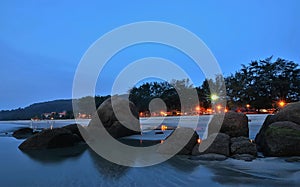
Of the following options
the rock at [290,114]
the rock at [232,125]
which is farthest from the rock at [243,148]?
the rock at [290,114]

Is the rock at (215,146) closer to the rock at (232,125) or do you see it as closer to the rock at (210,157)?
the rock at (210,157)

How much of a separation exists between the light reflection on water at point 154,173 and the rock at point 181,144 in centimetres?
48

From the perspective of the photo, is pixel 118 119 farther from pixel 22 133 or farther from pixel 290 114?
pixel 290 114

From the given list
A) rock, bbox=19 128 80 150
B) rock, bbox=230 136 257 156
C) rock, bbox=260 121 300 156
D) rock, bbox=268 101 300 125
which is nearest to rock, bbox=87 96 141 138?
rock, bbox=19 128 80 150

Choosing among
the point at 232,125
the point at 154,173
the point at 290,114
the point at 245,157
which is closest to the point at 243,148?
the point at 245,157

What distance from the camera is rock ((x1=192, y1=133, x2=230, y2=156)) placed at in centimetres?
697

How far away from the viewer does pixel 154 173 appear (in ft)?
17.5

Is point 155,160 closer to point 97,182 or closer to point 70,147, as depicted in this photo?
point 97,182

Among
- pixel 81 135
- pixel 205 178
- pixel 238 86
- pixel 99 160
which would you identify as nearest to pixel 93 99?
pixel 238 86

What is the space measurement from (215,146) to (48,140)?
628cm

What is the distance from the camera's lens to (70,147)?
9.86m

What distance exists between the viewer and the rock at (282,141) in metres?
6.58

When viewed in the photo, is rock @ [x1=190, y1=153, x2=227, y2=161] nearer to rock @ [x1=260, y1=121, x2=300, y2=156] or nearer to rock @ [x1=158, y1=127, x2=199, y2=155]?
rock @ [x1=158, y1=127, x2=199, y2=155]

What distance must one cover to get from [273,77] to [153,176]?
28.1m
